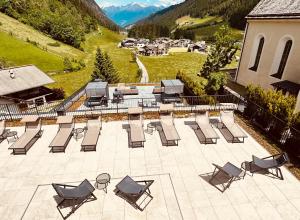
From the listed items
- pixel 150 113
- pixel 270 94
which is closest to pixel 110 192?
pixel 150 113

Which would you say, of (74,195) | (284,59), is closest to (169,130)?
(74,195)

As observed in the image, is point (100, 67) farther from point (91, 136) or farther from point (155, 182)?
point (155, 182)

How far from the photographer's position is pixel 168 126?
13.6 meters

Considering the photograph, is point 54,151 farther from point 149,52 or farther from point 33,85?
point 149,52

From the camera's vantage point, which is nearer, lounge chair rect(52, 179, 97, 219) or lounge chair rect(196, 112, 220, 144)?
lounge chair rect(52, 179, 97, 219)

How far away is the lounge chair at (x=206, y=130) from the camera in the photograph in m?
12.4

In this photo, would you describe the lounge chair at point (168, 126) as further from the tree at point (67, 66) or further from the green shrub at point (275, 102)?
the tree at point (67, 66)

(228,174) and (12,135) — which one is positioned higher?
(228,174)

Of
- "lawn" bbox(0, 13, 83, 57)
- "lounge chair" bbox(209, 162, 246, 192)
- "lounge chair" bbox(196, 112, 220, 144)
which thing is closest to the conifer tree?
"lounge chair" bbox(196, 112, 220, 144)

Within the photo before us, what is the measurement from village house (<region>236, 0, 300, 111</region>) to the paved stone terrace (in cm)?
818

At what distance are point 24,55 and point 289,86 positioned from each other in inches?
2427

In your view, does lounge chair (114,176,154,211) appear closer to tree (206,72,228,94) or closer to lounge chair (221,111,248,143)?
lounge chair (221,111,248,143)

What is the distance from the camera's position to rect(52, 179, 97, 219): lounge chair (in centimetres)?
796

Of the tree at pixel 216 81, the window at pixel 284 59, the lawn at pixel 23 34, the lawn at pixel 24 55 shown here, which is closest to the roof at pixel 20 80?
the tree at pixel 216 81
